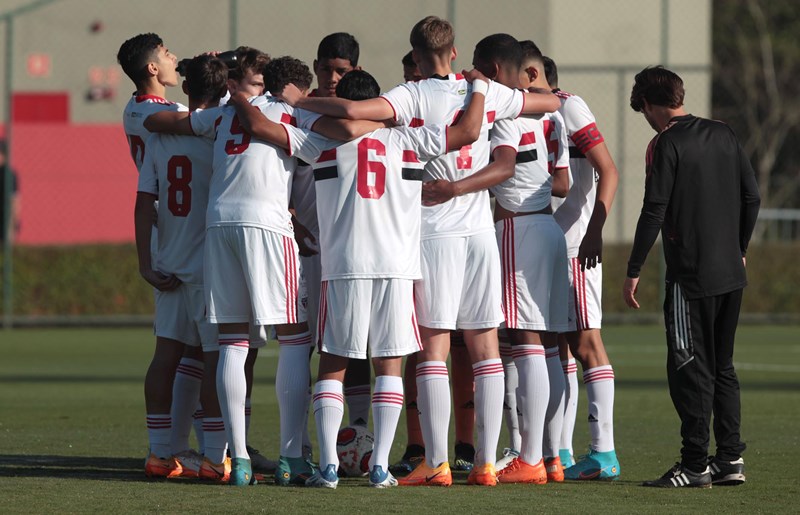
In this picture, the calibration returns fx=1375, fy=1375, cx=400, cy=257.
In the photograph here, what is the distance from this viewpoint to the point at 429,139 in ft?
21.4

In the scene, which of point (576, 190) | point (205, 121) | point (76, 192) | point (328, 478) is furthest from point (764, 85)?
point (328, 478)

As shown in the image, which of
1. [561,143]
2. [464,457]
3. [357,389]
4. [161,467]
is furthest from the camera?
[357,389]

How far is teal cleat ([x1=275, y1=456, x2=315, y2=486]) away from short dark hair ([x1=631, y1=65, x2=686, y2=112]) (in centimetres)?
245

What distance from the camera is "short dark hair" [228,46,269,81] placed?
726 centimetres

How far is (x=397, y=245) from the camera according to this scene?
6469 mm

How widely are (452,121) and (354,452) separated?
6.02 feet

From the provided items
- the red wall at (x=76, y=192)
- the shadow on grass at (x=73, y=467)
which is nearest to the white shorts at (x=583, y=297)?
the shadow on grass at (x=73, y=467)

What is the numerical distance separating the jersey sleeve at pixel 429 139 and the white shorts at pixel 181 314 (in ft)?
4.51

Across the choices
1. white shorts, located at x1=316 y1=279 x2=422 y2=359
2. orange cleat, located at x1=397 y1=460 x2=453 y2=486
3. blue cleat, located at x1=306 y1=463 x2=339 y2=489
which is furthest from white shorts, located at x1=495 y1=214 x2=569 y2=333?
blue cleat, located at x1=306 y1=463 x2=339 y2=489

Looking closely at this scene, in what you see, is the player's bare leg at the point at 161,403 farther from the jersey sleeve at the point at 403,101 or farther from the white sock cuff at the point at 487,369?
the jersey sleeve at the point at 403,101

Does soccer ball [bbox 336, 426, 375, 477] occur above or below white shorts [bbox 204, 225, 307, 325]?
below

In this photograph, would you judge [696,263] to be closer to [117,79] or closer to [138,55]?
[138,55]

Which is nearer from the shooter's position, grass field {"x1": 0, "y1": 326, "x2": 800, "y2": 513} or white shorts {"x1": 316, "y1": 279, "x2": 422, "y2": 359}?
grass field {"x1": 0, "y1": 326, "x2": 800, "y2": 513}

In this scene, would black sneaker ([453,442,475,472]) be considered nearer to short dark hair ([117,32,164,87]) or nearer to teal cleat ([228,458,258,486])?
teal cleat ([228,458,258,486])
